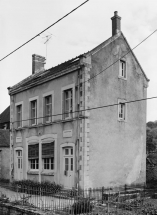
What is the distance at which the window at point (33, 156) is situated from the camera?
1981 centimetres

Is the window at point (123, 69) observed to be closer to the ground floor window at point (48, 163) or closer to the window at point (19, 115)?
the ground floor window at point (48, 163)

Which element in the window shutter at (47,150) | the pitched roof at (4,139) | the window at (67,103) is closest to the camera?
the window at (67,103)

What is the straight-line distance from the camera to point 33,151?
792 inches

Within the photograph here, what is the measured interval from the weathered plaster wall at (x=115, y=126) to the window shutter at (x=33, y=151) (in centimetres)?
481

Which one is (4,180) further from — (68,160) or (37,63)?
(37,63)

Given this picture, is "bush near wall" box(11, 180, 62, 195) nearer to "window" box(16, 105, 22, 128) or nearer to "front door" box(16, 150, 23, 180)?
"front door" box(16, 150, 23, 180)

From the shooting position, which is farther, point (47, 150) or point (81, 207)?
point (47, 150)

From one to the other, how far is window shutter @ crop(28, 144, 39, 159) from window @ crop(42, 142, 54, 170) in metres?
0.80

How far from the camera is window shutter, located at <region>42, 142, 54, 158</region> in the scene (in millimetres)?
18477

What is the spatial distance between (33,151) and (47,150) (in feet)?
5.70

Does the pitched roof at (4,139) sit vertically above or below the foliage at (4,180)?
above

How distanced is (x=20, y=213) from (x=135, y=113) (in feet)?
36.5

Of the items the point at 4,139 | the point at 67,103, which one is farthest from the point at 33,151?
the point at 4,139

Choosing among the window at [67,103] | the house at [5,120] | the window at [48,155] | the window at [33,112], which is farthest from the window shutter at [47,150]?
the house at [5,120]
